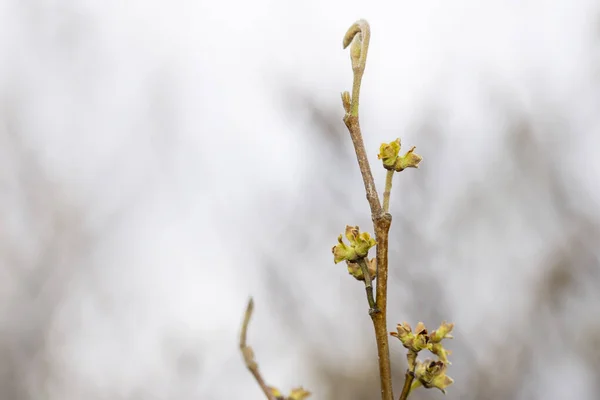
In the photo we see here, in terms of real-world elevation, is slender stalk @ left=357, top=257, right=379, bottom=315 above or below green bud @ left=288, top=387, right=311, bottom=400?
above

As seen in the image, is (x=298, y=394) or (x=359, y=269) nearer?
(x=298, y=394)

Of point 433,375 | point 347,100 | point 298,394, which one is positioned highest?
point 347,100

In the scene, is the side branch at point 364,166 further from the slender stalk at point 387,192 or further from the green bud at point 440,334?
the green bud at point 440,334

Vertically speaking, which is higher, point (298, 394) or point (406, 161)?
point (406, 161)

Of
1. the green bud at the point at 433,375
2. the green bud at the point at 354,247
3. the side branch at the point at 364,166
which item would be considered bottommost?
the green bud at the point at 433,375

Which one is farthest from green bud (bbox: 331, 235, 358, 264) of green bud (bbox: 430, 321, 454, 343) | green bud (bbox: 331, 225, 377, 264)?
green bud (bbox: 430, 321, 454, 343)

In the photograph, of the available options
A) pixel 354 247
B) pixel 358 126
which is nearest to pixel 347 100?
pixel 358 126

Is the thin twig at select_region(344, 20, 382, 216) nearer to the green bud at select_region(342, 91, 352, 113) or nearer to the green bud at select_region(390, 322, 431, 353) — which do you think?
the green bud at select_region(342, 91, 352, 113)

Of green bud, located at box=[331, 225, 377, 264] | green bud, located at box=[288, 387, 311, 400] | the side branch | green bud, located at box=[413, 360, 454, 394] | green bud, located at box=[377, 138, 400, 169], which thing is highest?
green bud, located at box=[377, 138, 400, 169]

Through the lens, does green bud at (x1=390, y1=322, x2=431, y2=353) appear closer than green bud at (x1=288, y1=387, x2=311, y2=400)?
No

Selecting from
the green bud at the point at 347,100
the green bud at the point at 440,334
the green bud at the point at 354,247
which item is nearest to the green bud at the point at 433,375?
the green bud at the point at 440,334

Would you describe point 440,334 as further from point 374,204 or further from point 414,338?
point 374,204
